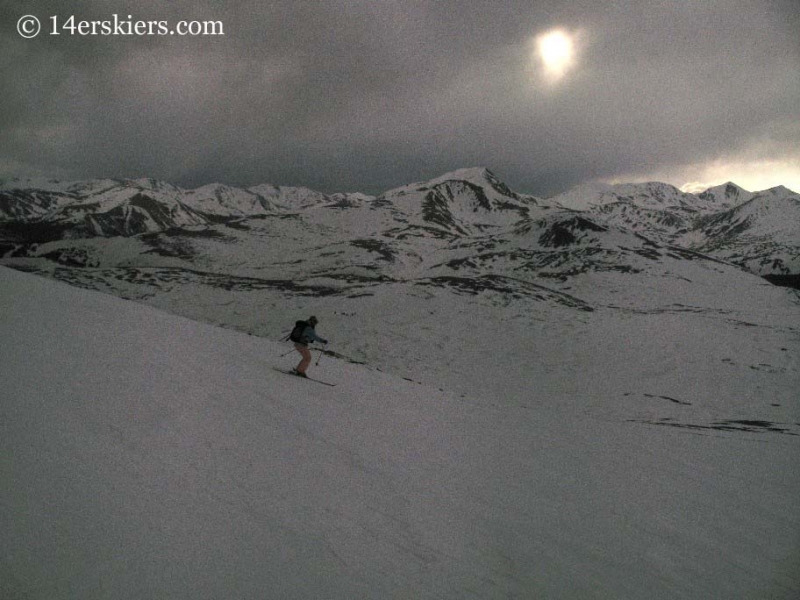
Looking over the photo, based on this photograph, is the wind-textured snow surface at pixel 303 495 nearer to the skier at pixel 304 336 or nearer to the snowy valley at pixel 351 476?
the snowy valley at pixel 351 476

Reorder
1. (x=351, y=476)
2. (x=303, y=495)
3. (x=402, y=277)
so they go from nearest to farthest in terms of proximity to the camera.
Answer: (x=303, y=495) → (x=351, y=476) → (x=402, y=277)

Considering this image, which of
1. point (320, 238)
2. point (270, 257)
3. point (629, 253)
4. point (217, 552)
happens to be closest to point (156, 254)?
point (270, 257)

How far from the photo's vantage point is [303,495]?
16.7ft

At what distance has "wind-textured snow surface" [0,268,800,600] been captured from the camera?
3.50 m

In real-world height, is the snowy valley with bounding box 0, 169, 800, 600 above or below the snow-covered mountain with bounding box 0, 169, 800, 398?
below

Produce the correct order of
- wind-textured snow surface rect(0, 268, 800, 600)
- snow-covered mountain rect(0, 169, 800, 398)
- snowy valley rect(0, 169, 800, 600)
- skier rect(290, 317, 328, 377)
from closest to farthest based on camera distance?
wind-textured snow surface rect(0, 268, 800, 600) < snowy valley rect(0, 169, 800, 600) < skier rect(290, 317, 328, 377) < snow-covered mountain rect(0, 169, 800, 398)

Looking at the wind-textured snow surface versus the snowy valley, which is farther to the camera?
the snowy valley

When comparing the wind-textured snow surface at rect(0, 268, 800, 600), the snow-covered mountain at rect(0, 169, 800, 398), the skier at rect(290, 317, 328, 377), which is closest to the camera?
the wind-textured snow surface at rect(0, 268, 800, 600)

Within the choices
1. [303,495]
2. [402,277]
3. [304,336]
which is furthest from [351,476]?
[402,277]

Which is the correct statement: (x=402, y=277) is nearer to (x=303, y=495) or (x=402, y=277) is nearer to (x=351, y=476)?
(x=351, y=476)

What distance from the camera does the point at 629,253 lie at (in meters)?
72.5

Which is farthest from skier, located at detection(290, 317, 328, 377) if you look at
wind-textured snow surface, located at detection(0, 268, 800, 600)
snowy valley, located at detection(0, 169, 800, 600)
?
wind-textured snow surface, located at detection(0, 268, 800, 600)

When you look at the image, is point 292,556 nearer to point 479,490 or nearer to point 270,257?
point 479,490

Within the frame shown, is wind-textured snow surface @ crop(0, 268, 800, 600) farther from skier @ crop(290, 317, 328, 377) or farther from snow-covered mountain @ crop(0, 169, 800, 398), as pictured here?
snow-covered mountain @ crop(0, 169, 800, 398)
